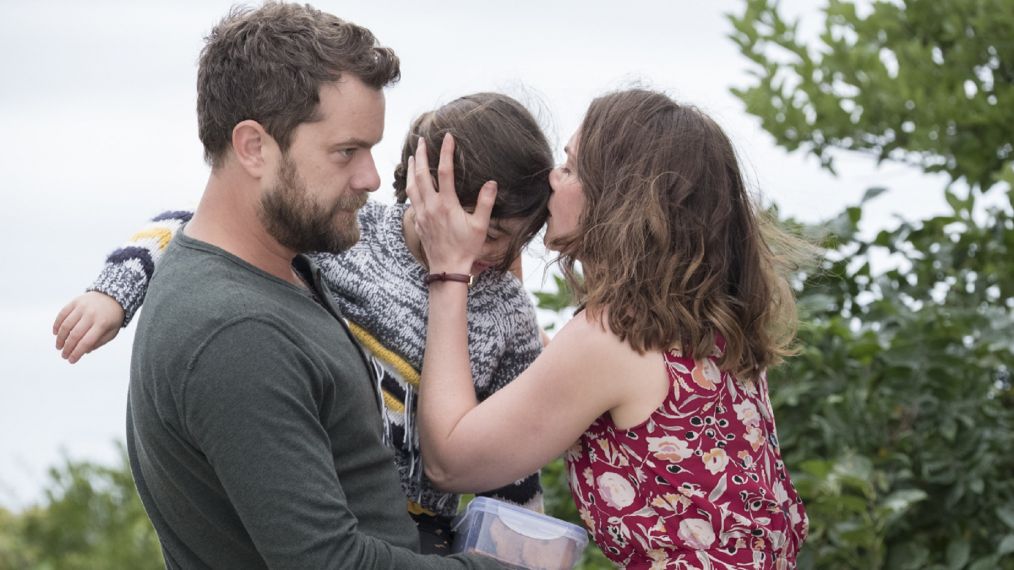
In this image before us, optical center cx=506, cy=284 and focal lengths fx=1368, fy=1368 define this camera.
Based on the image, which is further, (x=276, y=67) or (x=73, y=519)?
(x=73, y=519)

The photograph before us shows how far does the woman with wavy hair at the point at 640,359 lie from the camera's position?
2451 millimetres

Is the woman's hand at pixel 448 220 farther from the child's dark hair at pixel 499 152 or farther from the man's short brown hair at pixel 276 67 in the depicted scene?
the man's short brown hair at pixel 276 67

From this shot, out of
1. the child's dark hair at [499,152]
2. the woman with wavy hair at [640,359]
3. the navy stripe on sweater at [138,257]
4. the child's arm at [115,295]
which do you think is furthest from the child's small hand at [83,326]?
the child's dark hair at [499,152]

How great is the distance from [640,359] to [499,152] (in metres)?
0.51

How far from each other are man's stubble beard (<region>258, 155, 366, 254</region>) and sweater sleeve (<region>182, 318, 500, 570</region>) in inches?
9.6

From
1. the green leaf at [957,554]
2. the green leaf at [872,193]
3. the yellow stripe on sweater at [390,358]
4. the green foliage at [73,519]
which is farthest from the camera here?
the green foliage at [73,519]

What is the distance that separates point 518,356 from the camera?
2.84 meters

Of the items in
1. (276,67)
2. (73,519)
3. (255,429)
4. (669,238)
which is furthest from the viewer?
(73,519)

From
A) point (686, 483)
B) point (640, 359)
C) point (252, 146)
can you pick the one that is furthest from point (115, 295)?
point (686, 483)

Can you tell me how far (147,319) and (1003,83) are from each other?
3021 mm

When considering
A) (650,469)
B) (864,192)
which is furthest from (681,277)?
(864,192)

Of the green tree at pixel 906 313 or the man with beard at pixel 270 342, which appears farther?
the green tree at pixel 906 313

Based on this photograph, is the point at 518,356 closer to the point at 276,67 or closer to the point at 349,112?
the point at 349,112

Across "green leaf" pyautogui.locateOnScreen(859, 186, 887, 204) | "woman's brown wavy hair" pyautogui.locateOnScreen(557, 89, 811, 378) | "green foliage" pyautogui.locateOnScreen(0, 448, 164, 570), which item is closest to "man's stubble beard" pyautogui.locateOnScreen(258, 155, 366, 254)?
"woman's brown wavy hair" pyautogui.locateOnScreen(557, 89, 811, 378)
